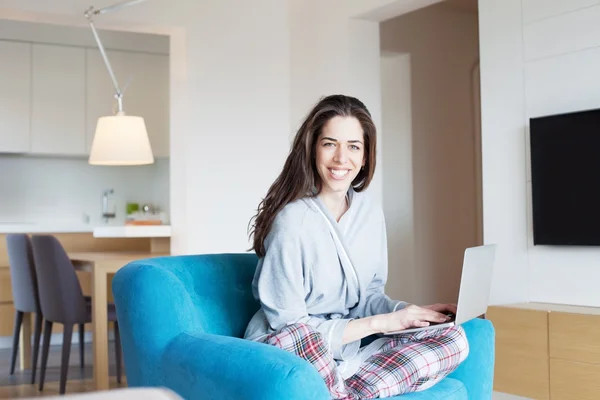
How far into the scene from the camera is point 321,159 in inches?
85.7

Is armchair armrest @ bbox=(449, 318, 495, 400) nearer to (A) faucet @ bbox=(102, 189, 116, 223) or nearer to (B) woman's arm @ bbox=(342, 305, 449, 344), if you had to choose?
(B) woman's arm @ bbox=(342, 305, 449, 344)

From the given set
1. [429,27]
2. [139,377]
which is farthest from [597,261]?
[429,27]

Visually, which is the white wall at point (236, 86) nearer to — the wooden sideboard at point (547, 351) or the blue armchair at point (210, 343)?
the wooden sideboard at point (547, 351)

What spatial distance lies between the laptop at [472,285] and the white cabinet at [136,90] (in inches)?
222

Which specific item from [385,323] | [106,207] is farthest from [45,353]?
[385,323]

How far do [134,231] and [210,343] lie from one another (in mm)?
3141

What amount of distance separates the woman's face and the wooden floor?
2758 millimetres

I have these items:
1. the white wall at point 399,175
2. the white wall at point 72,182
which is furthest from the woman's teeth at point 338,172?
the white wall at point 72,182

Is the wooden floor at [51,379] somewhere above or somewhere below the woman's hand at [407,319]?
Answer: below

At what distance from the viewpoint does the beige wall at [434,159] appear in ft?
21.4

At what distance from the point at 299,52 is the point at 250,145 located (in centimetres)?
78

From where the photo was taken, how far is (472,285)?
205 cm

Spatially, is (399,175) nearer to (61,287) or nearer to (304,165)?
(61,287)

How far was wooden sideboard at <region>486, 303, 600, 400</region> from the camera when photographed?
3.52m
